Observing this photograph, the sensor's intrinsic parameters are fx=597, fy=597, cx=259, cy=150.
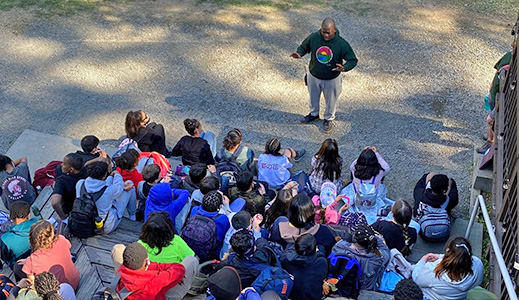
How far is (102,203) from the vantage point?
6922 mm

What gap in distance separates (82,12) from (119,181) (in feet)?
22.4

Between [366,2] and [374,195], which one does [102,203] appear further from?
[366,2]

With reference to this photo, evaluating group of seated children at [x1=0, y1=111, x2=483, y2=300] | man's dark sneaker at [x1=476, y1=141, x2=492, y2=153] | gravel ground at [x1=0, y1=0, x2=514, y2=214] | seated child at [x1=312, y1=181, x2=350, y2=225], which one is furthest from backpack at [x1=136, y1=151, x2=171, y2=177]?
man's dark sneaker at [x1=476, y1=141, x2=492, y2=153]

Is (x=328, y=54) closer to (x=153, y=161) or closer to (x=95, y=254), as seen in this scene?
(x=153, y=161)

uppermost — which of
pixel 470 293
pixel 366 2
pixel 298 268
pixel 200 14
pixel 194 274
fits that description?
pixel 366 2

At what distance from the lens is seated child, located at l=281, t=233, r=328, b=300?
5.53 meters

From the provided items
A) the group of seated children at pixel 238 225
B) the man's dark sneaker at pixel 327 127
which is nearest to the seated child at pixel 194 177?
the group of seated children at pixel 238 225

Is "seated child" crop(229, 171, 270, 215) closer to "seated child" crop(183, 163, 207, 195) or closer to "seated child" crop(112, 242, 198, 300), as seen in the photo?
"seated child" crop(183, 163, 207, 195)

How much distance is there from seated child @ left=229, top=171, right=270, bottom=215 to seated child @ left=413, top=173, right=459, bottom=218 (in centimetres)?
193

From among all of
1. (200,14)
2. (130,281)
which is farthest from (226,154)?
(200,14)

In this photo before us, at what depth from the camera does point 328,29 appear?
346 inches

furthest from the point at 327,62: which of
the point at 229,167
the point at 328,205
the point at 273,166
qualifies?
the point at 328,205

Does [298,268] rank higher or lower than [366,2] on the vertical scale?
lower

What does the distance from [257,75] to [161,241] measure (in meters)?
5.56
